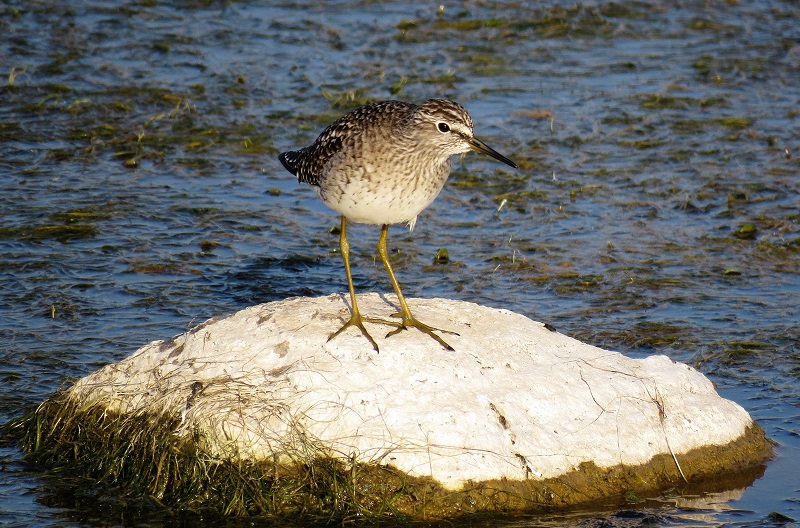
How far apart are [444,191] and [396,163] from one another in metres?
3.98

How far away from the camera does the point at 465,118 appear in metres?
6.75

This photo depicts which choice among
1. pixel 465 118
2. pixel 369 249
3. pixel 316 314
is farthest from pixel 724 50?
pixel 316 314

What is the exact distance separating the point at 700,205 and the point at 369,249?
299 cm

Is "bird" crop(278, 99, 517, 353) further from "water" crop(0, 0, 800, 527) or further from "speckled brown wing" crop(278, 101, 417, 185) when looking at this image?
"water" crop(0, 0, 800, 527)

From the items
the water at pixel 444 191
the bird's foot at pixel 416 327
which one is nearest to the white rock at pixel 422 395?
the bird's foot at pixel 416 327

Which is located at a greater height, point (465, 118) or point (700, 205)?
point (465, 118)

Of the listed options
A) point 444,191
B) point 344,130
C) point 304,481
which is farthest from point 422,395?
point 444,191

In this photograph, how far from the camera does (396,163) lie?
258 inches

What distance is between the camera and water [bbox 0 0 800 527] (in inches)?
302

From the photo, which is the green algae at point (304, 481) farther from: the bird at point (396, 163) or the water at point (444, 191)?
the bird at point (396, 163)

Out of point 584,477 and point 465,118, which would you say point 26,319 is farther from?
point 584,477

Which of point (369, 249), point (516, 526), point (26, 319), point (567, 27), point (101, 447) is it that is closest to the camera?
point (516, 526)

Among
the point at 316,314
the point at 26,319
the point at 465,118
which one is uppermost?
the point at 465,118

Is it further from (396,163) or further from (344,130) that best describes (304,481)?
(344,130)
